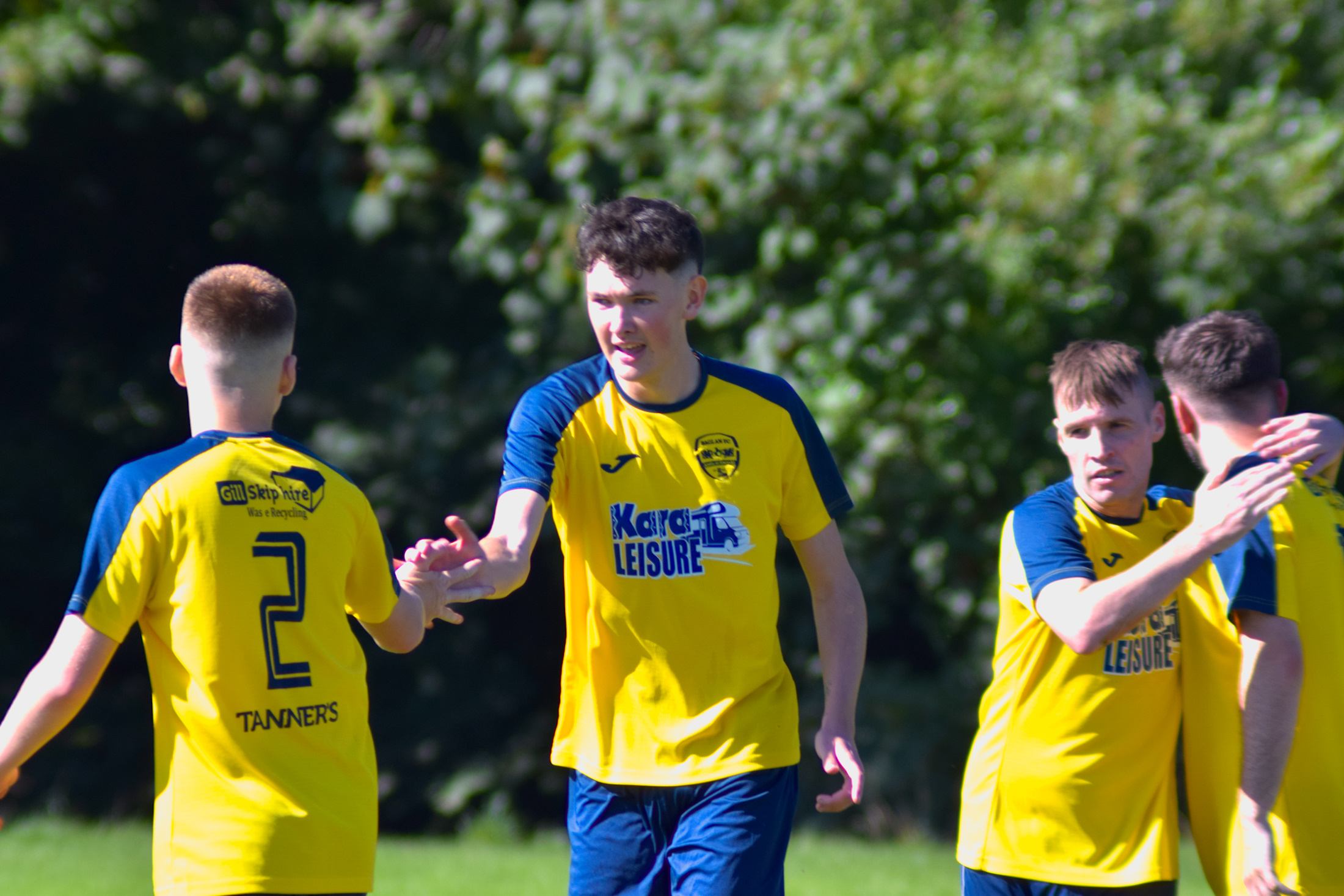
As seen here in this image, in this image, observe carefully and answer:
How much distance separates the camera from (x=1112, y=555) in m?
3.04

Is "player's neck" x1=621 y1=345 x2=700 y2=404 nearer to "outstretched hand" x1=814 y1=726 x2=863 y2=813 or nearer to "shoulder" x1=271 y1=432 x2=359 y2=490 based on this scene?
"shoulder" x1=271 y1=432 x2=359 y2=490

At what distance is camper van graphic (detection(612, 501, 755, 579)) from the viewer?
3137mm

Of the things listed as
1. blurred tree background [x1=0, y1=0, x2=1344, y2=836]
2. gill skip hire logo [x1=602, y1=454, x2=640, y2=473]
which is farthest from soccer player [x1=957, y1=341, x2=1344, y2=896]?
blurred tree background [x1=0, y1=0, x2=1344, y2=836]

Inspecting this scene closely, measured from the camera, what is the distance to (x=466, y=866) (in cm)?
658

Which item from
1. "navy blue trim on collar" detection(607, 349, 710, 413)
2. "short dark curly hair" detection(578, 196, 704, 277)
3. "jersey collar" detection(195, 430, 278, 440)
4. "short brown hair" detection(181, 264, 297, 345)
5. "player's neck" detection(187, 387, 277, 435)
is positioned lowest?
"jersey collar" detection(195, 430, 278, 440)

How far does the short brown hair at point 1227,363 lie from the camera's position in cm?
292

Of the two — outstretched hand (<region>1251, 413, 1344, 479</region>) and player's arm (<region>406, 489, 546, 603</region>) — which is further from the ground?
outstretched hand (<region>1251, 413, 1344, 479</region>)

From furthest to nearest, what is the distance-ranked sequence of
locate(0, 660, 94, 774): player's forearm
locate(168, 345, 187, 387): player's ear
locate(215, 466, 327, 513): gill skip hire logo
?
locate(168, 345, 187, 387): player's ear
locate(215, 466, 327, 513): gill skip hire logo
locate(0, 660, 94, 774): player's forearm

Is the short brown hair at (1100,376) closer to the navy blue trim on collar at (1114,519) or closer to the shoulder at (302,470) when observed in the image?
the navy blue trim on collar at (1114,519)

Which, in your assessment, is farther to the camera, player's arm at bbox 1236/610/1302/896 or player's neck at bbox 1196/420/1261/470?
player's neck at bbox 1196/420/1261/470

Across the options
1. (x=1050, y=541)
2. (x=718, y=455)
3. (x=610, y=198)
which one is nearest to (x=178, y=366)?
(x=718, y=455)

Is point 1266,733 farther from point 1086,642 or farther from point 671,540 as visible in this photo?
point 671,540

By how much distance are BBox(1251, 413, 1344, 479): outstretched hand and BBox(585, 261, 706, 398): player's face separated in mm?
1330

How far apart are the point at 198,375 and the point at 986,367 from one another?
17.3 feet
